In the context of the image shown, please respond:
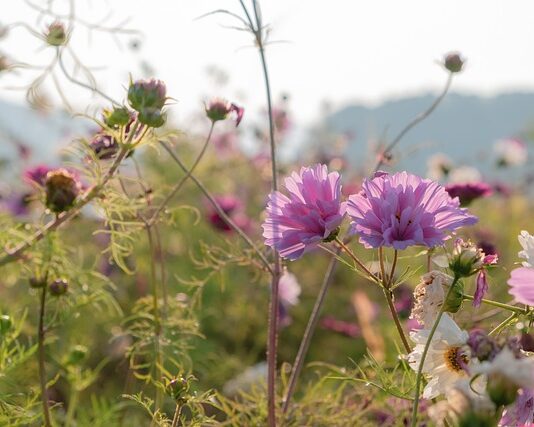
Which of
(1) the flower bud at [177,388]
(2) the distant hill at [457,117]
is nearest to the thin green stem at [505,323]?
(1) the flower bud at [177,388]

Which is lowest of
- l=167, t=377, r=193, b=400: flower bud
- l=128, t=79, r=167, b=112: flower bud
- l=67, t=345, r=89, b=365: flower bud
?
l=67, t=345, r=89, b=365: flower bud

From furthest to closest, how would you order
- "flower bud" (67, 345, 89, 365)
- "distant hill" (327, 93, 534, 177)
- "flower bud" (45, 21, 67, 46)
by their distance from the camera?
1. "distant hill" (327, 93, 534, 177)
2. "flower bud" (67, 345, 89, 365)
3. "flower bud" (45, 21, 67, 46)

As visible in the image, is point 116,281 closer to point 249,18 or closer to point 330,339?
point 330,339

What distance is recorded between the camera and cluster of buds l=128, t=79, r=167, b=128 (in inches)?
28.6

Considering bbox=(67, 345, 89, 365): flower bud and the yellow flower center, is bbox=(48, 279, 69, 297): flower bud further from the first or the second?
the yellow flower center

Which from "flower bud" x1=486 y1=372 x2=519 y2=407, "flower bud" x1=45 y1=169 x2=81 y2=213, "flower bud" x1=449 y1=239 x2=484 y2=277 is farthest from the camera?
"flower bud" x1=45 y1=169 x2=81 y2=213

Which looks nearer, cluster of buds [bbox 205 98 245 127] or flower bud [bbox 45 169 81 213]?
flower bud [bbox 45 169 81 213]

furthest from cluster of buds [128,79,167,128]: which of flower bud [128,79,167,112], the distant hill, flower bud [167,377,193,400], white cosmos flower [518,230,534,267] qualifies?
the distant hill

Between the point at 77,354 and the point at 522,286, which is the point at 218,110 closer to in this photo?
the point at 77,354

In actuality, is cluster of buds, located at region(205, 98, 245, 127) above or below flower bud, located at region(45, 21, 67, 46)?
below

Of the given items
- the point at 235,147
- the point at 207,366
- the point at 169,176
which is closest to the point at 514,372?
the point at 207,366

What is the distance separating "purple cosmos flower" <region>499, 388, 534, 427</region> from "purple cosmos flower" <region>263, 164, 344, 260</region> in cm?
19

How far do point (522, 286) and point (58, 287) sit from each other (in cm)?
51

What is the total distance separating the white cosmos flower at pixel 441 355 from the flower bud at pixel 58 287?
393 millimetres
